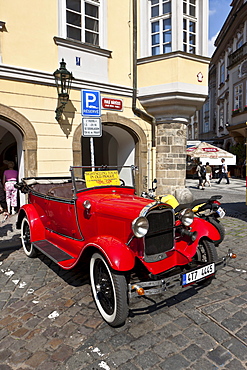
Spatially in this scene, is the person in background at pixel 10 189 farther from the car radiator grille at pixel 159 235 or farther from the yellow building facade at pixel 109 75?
the car radiator grille at pixel 159 235

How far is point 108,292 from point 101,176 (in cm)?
169

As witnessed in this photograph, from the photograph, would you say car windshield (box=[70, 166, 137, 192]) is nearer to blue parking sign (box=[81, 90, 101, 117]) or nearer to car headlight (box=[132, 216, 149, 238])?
car headlight (box=[132, 216, 149, 238])

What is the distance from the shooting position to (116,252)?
8.65 ft

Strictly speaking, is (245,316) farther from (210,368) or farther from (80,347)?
(80,347)

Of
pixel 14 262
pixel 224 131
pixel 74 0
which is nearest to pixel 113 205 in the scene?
pixel 14 262

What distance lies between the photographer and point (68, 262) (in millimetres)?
3352

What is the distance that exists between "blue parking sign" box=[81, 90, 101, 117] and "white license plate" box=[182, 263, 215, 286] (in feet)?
13.3

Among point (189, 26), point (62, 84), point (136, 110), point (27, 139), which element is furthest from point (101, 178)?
point (189, 26)

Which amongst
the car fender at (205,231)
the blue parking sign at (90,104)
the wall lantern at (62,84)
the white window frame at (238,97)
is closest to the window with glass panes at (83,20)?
the wall lantern at (62,84)

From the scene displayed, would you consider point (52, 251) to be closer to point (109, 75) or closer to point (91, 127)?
point (91, 127)

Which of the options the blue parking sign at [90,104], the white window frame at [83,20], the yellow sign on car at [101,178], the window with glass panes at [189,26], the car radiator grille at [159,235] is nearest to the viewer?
the car radiator grille at [159,235]

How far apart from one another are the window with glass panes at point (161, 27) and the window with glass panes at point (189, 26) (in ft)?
1.78

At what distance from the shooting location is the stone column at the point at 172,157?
9078mm

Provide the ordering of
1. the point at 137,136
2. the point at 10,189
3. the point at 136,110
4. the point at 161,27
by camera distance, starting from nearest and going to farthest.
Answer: the point at 10,189, the point at 161,27, the point at 136,110, the point at 137,136
